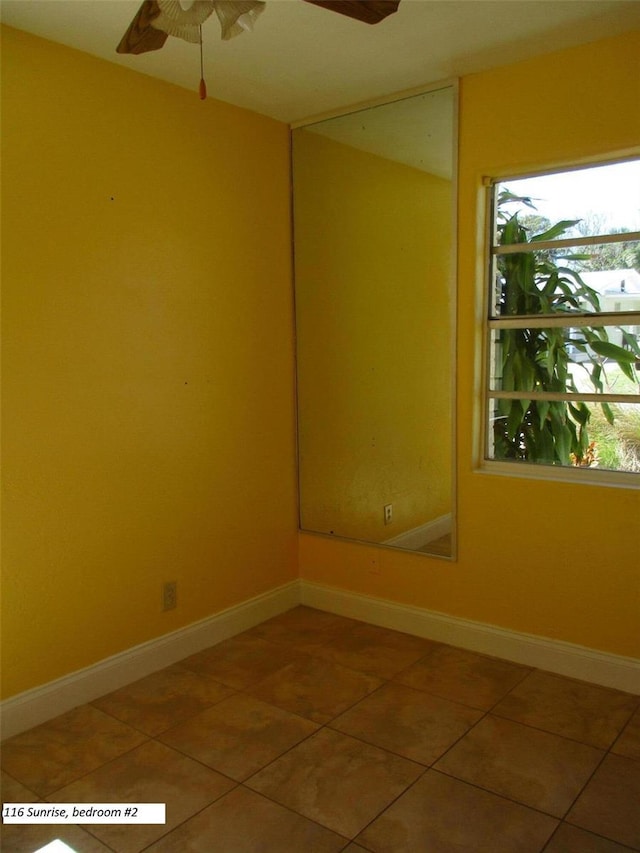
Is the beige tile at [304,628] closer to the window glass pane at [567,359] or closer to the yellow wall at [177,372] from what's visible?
the yellow wall at [177,372]

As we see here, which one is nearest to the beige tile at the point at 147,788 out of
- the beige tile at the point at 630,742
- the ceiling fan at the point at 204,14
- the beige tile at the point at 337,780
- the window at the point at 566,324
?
the beige tile at the point at 337,780

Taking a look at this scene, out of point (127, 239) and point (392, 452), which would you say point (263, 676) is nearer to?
point (392, 452)

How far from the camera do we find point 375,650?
127 inches

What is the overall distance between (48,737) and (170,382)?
1426 millimetres

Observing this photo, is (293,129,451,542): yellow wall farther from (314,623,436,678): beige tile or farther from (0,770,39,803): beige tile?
(0,770,39,803): beige tile

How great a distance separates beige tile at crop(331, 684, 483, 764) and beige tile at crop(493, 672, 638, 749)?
0.18 metres

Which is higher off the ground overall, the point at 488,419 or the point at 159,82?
the point at 159,82

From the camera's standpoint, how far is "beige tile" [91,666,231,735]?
105 inches

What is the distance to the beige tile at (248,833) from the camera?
1992 millimetres

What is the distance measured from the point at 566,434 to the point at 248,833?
6.20ft

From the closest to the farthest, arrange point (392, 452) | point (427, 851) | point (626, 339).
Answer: point (427, 851) < point (626, 339) < point (392, 452)

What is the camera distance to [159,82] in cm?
292

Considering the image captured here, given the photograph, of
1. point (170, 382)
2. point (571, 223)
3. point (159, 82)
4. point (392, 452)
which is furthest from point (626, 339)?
point (159, 82)

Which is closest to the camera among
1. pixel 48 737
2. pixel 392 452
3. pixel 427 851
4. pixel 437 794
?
pixel 427 851
